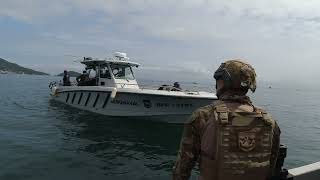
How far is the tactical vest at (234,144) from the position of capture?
3.34 m

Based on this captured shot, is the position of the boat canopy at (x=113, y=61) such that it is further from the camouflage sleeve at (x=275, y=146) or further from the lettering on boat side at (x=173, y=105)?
the camouflage sleeve at (x=275, y=146)

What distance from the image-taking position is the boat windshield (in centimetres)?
2300

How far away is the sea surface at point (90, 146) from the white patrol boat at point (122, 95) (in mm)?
579

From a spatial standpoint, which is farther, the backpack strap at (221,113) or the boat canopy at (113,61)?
the boat canopy at (113,61)

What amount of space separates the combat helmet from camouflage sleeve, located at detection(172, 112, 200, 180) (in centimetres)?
37

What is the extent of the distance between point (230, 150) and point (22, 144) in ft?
40.2

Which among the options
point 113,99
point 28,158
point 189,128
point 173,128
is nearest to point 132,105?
point 113,99

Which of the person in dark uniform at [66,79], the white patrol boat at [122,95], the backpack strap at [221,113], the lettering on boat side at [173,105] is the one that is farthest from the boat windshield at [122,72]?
the backpack strap at [221,113]

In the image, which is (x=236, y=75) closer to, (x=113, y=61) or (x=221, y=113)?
(x=221, y=113)

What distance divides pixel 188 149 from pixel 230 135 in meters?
0.39

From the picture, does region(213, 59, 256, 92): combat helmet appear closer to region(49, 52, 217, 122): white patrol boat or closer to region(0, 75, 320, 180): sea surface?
region(0, 75, 320, 180): sea surface

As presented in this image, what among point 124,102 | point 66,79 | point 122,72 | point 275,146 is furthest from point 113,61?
point 275,146

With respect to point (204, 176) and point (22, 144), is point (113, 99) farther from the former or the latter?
point (204, 176)

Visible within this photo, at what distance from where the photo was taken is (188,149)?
3.51 metres
